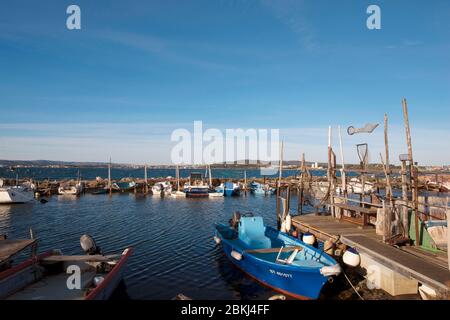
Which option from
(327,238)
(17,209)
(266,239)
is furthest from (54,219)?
(327,238)

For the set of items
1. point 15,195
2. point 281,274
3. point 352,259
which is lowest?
point 281,274

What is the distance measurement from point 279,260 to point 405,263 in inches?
178

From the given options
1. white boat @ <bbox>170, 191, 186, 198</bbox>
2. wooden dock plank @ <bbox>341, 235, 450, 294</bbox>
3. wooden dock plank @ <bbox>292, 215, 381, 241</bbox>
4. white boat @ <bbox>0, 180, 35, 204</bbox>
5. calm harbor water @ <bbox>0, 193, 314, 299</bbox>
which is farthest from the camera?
white boat @ <bbox>170, 191, 186, 198</bbox>

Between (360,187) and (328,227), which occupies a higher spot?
(360,187)

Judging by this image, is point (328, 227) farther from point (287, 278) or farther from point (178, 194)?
point (178, 194)

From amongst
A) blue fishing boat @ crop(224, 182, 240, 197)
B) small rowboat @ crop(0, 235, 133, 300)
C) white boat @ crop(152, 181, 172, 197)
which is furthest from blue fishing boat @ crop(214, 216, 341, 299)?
white boat @ crop(152, 181, 172, 197)

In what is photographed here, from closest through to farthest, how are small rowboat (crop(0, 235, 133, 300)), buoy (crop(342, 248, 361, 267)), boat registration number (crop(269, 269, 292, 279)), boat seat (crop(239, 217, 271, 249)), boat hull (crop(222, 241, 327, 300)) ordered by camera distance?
small rowboat (crop(0, 235, 133, 300)), boat hull (crop(222, 241, 327, 300)), boat registration number (crop(269, 269, 292, 279)), buoy (crop(342, 248, 361, 267)), boat seat (crop(239, 217, 271, 249))

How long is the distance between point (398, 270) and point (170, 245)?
47.5 ft

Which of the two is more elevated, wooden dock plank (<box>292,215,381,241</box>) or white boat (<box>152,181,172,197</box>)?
wooden dock plank (<box>292,215,381,241</box>)

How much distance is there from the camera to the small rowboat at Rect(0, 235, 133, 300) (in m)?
10.8

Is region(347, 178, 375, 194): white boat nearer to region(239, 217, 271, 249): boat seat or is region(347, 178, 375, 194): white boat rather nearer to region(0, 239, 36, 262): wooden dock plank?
region(239, 217, 271, 249): boat seat

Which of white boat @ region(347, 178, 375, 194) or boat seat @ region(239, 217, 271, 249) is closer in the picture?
boat seat @ region(239, 217, 271, 249)

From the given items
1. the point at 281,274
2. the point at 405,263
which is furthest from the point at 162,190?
the point at 405,263

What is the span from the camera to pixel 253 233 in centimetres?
1803
